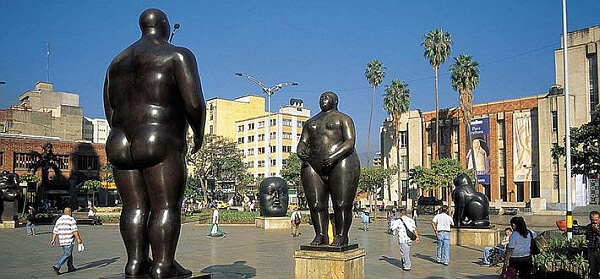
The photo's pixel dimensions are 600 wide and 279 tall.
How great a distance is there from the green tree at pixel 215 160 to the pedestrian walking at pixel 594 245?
2430 inches

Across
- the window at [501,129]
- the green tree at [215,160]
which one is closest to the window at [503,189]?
the window at [501,129]

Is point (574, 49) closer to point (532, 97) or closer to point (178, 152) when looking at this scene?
point (532, 97)

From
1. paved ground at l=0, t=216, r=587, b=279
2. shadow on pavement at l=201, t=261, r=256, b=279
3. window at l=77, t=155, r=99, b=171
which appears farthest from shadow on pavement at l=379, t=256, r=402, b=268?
window at l=77, t=155, r=99, b=171

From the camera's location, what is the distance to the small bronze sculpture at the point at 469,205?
64.7 feet

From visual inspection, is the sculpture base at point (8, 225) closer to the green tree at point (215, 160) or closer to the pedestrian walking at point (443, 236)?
the pedestrian walking at point (443, 236)

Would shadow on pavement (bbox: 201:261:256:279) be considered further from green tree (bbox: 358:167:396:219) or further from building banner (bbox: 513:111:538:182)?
building banner (bbox: 513:111:538:182)

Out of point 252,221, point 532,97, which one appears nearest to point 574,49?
point 532,97

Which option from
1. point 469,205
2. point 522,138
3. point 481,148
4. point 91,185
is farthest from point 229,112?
point 469,205

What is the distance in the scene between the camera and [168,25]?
606 centimetres

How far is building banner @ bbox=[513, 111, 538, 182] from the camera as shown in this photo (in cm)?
6241

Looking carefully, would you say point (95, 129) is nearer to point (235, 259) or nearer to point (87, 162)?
point (87, 162)

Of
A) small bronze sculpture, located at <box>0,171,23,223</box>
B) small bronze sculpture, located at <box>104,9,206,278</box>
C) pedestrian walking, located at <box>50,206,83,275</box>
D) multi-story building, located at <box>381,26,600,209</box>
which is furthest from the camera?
multi-story building, located at <box>381,26,600,209</box>

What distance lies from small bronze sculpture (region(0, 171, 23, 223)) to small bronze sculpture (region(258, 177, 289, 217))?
1290cm

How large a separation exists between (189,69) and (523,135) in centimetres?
6292
